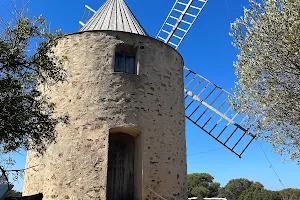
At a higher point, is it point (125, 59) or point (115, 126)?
point (125, 59)

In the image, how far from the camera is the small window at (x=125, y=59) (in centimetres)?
743

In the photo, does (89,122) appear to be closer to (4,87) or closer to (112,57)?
(112,57)

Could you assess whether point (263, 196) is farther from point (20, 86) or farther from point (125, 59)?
point (20, 86)

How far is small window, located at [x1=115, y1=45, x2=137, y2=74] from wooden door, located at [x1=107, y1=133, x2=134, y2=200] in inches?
64.8

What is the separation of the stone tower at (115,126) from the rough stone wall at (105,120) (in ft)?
0.06

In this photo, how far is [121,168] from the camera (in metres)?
7.21

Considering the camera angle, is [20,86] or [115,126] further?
[115,126]

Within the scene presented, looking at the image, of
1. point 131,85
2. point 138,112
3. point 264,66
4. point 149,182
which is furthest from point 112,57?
point 264,66

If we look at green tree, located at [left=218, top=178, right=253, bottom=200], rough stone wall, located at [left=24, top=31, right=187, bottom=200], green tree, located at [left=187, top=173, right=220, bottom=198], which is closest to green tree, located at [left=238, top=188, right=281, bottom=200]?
Result: green tree, located at [left=187, top=173, right=220, bottom=198]

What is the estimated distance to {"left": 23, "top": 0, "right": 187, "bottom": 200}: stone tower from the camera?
641 cm

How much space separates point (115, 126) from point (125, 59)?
1849 mm

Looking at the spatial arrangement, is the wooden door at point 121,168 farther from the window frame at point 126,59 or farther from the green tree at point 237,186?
the green tree at point 237,186

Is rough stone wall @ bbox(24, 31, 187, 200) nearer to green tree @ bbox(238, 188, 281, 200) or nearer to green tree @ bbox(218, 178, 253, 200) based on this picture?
green tree @ bbox(238, 188, 281, 200)

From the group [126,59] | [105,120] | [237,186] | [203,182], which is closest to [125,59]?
[126,59]
